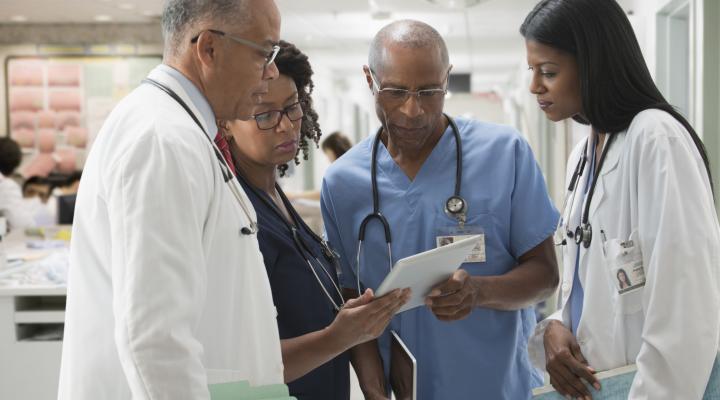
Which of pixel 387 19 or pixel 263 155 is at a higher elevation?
pixel 387 19

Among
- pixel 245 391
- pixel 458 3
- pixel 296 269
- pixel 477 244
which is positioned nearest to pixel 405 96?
pixel 477 244

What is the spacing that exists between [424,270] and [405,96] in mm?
457

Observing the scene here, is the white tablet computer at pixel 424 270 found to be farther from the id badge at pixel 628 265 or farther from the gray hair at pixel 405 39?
the gray hair at pixel 405 39

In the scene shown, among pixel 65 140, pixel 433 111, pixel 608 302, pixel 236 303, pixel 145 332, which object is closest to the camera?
pixel 145 332

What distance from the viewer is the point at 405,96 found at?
5.49ft

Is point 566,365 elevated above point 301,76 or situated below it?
below

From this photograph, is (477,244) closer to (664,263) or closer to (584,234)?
→ (584,234)

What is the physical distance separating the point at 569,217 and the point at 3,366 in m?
2.67

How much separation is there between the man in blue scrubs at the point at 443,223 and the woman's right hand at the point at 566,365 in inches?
7.9

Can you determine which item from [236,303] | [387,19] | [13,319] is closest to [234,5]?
[236,303]

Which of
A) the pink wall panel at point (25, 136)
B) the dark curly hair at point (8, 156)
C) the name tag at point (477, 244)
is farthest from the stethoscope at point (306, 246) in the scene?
the pink wall panel at point (25, 136)

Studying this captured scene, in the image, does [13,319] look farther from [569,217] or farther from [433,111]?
[569,217]

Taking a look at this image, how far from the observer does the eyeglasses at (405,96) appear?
1670mm

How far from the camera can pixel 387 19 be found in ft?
21.9
